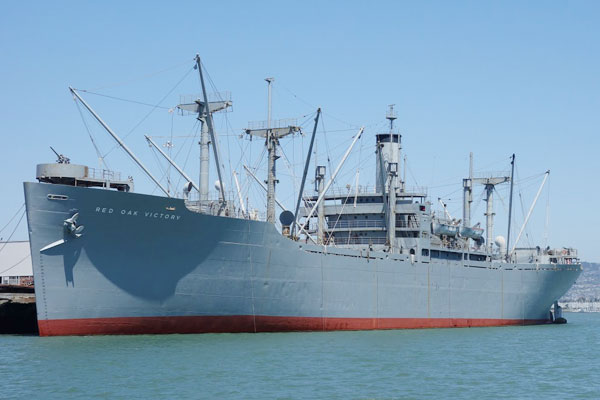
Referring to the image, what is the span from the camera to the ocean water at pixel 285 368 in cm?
2331

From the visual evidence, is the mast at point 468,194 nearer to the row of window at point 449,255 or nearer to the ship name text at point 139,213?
the row of window at point 449,255

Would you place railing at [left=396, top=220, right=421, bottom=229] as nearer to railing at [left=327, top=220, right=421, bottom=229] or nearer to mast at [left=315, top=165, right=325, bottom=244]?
railing at [left=327, top=220, right=421, bottom=229]

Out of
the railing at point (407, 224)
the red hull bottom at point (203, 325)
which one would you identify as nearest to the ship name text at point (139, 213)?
the red hull bottom at point (203, 325)

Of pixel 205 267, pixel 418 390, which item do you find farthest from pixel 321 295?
pixel 418 390

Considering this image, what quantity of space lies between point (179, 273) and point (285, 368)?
974 cm

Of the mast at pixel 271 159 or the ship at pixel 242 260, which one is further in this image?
the mast at pixel 271 159

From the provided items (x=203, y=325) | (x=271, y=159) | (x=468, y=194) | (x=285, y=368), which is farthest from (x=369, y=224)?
(x=285, y=368)

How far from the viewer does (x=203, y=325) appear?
119 ft

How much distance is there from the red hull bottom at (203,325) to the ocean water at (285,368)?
0.59 metres

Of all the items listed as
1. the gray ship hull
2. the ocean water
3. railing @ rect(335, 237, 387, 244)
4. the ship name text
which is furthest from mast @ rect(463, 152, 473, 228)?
the ship name text

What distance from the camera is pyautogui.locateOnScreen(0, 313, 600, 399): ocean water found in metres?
23.3

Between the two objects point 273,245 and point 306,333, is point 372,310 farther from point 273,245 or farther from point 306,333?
point 273,245

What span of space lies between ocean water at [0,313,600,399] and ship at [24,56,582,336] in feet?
4.98

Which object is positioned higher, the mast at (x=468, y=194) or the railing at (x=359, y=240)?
the mast at (x=468, y=194)
